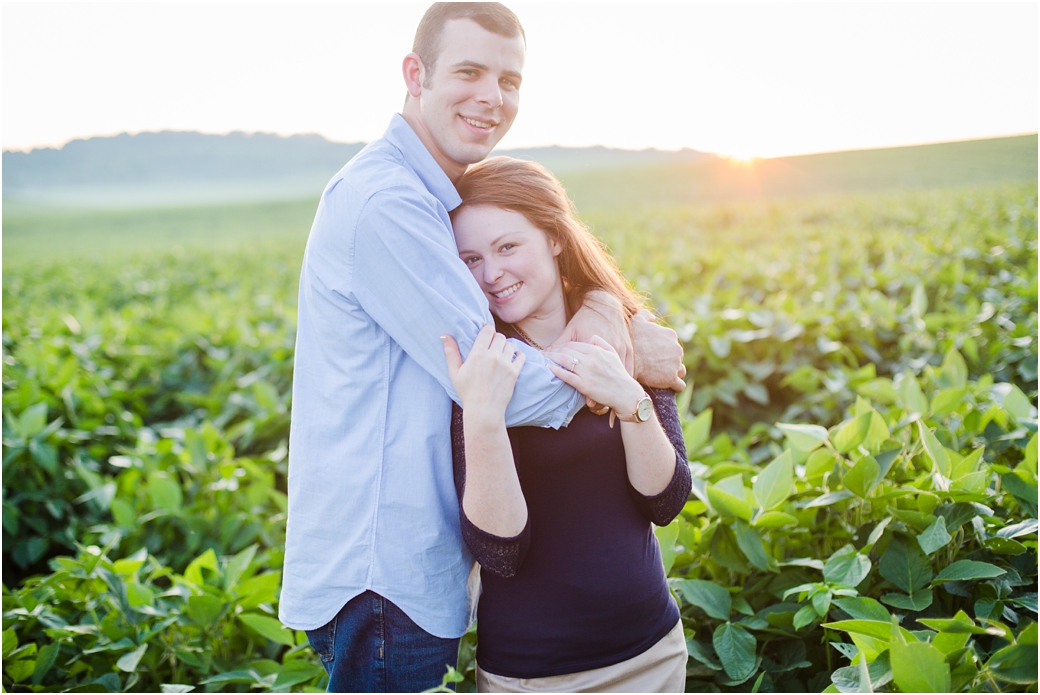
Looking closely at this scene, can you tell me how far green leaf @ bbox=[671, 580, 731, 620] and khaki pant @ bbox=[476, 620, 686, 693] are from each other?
11.6 inches

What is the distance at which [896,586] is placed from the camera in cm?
206

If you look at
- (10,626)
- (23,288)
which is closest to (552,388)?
(10,626)

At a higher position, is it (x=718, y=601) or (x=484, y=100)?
(x=484, y=100)

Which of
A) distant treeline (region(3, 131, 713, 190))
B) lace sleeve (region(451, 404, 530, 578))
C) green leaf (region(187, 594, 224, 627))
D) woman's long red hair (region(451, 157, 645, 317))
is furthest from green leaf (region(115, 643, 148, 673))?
distant treeline (region(3, 131, 713, 190))

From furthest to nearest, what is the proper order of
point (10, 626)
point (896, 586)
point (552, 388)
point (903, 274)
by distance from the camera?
point (903, 274), point (10, 626), point (896, 586), point (552, 388)

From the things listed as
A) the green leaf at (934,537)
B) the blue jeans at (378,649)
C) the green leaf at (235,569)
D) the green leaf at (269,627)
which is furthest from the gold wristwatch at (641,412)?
the green leaf at (235,569)

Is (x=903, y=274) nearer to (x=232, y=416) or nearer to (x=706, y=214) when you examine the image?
(x=232, y=416)

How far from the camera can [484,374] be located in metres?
1.49

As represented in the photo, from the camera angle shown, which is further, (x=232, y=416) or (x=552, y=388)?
(x=232, y=416)

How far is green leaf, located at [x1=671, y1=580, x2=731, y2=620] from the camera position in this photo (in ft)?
6.76

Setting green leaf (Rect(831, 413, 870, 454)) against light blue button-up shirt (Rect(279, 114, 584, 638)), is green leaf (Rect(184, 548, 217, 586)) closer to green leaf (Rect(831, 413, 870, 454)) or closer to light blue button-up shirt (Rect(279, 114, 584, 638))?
light blue button-up shirt (Rect(279, 114, 584, 638))

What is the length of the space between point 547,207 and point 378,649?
1.15m

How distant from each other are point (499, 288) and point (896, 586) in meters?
1.46

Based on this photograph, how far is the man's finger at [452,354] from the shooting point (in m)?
1.52
